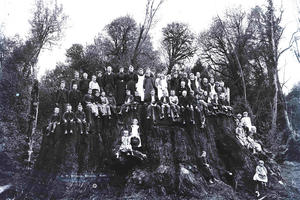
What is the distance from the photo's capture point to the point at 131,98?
43.2ft

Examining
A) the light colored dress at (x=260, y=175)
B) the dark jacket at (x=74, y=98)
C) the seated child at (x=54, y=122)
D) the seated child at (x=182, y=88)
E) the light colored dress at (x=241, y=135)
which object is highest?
the seated child at (x=182, y=88)

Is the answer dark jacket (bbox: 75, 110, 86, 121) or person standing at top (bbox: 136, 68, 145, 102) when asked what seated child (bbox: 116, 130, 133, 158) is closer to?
dark jacket (bbox: 75, 110, 86, 121)

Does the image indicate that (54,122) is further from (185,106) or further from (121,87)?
(185,106)

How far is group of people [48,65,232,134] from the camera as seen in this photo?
12195 mm

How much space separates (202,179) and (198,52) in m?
18.6

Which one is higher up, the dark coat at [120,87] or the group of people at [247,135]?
the dark coat at [120,87]

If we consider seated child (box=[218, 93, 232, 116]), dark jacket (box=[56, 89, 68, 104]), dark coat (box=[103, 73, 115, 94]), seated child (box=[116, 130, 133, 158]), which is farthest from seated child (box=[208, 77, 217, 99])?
dark jacket (box=[56, 89, 68, 104])

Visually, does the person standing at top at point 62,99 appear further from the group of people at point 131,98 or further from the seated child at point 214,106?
the seated child at point 214,106

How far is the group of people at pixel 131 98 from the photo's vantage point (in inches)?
480

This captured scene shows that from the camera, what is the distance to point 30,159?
1714cm

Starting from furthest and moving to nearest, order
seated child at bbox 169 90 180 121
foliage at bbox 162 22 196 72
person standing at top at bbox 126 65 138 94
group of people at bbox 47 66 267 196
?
foliage at bbox 162 22 196 72, person standing at top at bbox 126 65 138 94, seated child at bbox 169 90 180 121, group of people at bbox 47 66 267 196

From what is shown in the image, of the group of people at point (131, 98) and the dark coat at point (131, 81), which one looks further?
the dark coat at point (131, 81)

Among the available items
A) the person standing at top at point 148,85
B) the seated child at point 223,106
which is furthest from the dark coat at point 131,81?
the seated child at point 223,106

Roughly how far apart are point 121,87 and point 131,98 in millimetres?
1010
